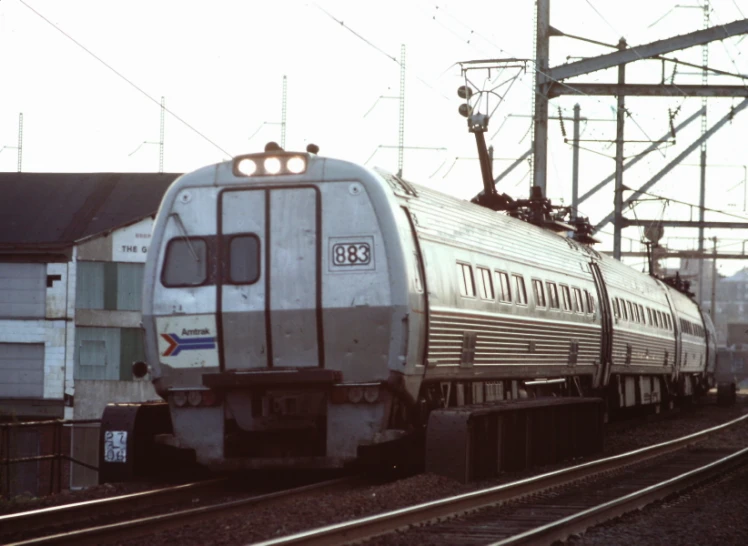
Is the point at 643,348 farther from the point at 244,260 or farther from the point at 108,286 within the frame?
the point at 108,286

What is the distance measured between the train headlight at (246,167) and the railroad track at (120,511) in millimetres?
3149

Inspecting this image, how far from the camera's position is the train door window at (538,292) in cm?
1844

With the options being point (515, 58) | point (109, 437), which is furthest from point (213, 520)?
point (515, 58)

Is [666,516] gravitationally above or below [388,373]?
below

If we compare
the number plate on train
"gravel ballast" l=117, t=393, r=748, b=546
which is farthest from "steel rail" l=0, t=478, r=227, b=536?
the number plate on train

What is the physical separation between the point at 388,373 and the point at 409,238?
1.43 metres

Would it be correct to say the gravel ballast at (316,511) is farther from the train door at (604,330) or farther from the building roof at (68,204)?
the building roof at (68,204)

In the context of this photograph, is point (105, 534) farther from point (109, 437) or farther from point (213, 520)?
point (109, 437)

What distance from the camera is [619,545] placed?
33.2 feet

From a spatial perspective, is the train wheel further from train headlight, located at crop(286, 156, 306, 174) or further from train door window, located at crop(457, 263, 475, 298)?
train headlight, located at crop(286, 156, 306, 174)

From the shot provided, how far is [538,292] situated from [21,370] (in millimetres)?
25439

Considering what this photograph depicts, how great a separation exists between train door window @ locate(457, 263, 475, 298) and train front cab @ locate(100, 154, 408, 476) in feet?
7.19

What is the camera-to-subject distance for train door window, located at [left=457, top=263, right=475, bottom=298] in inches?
593

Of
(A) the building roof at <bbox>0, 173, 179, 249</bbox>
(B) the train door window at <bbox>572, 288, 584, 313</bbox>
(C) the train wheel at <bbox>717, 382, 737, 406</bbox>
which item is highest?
(A) the building roof at <bbox>0, 173, 179, 249</bbox>
